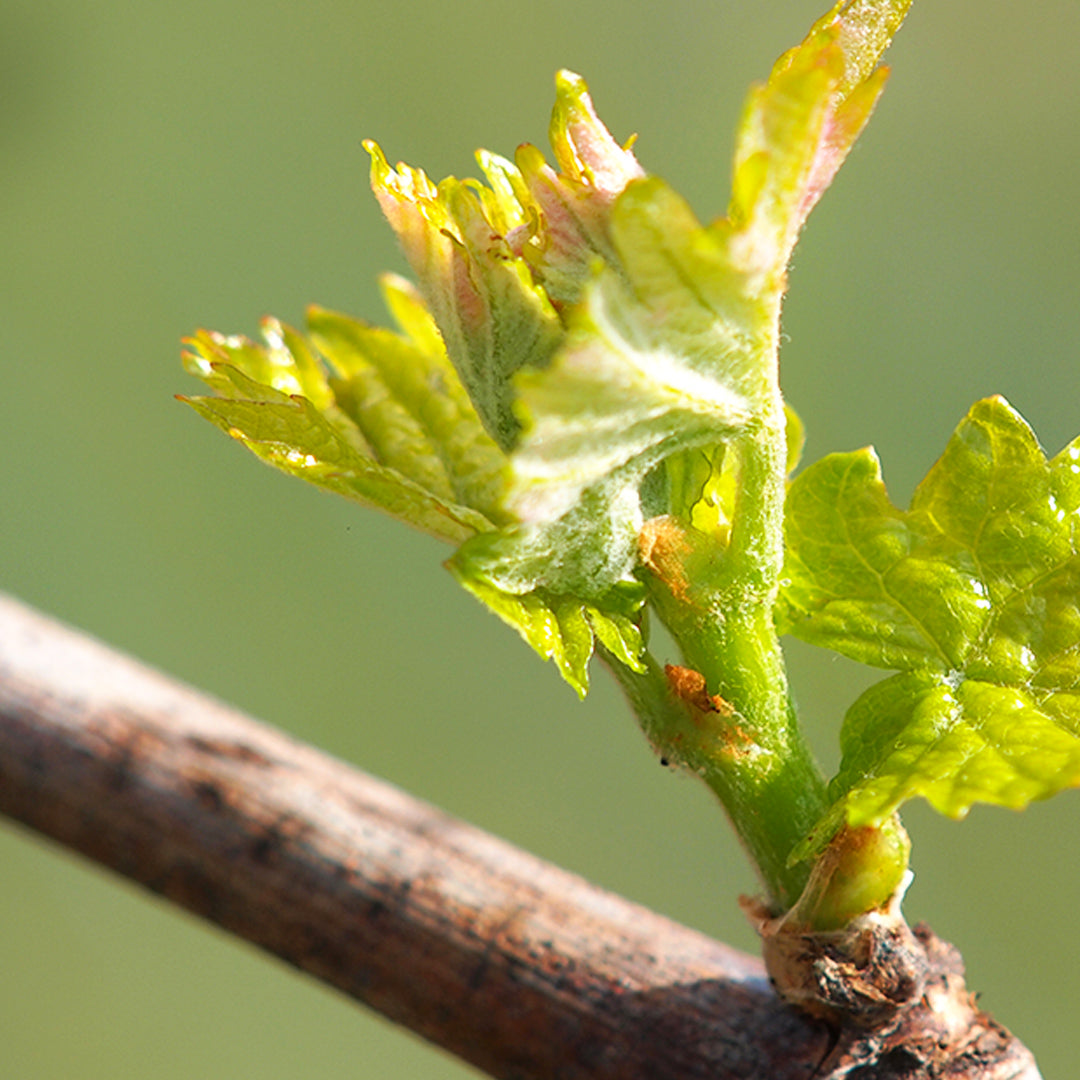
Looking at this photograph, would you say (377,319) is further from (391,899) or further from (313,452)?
(313,452)

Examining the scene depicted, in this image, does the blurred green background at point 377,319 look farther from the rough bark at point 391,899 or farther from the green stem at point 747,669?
the green stem at point 747,669

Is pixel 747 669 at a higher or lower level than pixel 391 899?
higher

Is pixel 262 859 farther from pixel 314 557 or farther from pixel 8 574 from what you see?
pixel 8 574

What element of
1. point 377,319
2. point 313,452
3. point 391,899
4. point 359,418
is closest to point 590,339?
point 313,452

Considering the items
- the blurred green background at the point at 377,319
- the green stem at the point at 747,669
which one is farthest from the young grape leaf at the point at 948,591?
the blurred green background at the point at 377,319

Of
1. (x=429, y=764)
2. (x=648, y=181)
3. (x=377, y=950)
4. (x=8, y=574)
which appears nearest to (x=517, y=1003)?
(x=377, y=950)

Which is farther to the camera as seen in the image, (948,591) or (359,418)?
(359,418)

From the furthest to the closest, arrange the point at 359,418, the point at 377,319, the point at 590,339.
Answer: the point at 377,319 < the point at 359,418 < the point at 590,339
